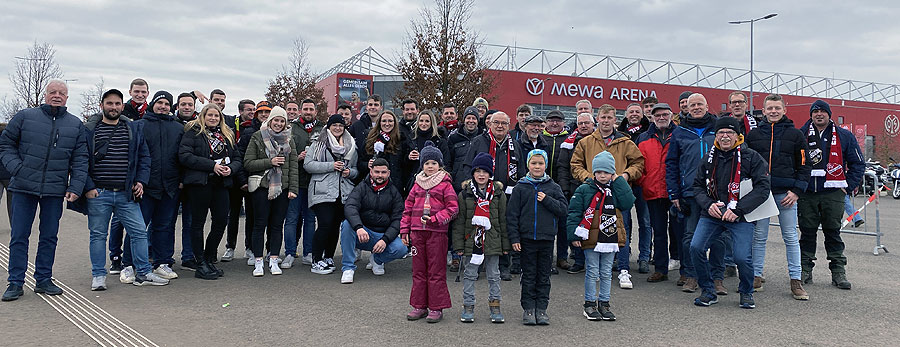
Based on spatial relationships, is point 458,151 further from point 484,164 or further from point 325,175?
point 484,164

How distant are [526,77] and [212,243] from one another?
3703 centimetres

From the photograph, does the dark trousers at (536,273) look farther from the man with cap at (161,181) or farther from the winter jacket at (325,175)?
the man with cap at (161,181)

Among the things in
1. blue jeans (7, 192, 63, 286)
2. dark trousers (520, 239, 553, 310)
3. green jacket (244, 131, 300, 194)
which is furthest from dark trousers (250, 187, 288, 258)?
dark trousers (520, 239, 553, 310)

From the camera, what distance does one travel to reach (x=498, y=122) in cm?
725

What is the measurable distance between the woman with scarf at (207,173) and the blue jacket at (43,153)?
1.08m

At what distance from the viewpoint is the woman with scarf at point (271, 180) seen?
24.8ft

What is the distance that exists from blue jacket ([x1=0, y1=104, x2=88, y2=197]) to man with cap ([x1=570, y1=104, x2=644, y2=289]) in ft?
17.8

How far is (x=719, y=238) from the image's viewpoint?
253 inches

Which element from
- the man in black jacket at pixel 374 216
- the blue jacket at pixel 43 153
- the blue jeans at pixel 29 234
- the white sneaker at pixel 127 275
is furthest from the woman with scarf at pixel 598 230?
the blue jeans at pixel 29 234

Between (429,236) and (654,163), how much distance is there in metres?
3.12

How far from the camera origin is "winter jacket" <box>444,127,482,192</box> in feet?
25.2

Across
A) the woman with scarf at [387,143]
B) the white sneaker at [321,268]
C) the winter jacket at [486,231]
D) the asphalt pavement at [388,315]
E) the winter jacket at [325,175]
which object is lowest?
the asphalt pavement at [388,315]

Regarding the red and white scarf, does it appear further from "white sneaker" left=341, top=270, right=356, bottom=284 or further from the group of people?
"white sneaker" left=341, top=270, right=356, bottom=284

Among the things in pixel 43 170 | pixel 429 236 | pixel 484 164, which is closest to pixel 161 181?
pixel 43 170
